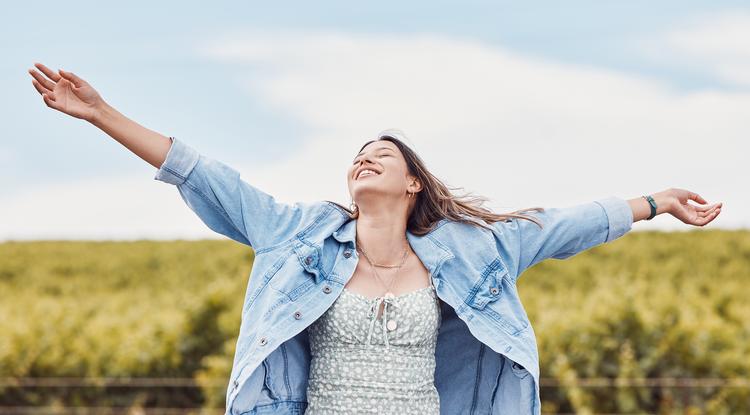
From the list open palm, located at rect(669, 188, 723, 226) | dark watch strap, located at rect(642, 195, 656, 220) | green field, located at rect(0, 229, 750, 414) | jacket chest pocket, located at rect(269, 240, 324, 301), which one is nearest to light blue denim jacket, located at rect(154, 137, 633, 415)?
jacket chest pocket, located at rect(269, 240, 324, 301)

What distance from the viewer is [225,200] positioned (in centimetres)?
316

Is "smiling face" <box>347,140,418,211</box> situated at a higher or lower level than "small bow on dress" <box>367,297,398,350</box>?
higher

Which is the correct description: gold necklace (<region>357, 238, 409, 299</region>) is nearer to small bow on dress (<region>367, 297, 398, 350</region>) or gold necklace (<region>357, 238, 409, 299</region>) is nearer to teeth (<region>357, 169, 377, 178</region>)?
small bow on dress (<region>367, 297, 398, 350</region>)

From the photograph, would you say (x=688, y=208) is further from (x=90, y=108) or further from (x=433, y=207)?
(x=90, y=108)

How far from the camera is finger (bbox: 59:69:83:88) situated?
305 cm

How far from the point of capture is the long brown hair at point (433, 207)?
3418 millimetres

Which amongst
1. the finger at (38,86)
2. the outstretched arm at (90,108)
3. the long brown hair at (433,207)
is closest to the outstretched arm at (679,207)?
the long brown hair at (433,207)

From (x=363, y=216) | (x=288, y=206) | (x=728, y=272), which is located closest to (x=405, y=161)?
(x=363, y=216)

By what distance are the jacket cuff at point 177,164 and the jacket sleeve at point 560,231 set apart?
1.12 m

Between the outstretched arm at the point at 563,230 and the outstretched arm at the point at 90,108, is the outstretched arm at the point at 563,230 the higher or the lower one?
the lower one

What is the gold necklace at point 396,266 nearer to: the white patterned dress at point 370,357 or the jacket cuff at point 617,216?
the white patterned dress at point 370,357

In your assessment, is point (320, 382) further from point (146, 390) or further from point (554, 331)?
point (146, 390)

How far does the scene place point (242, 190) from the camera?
10.5 ft

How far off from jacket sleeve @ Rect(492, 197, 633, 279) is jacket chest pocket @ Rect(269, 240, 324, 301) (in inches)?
27.0
